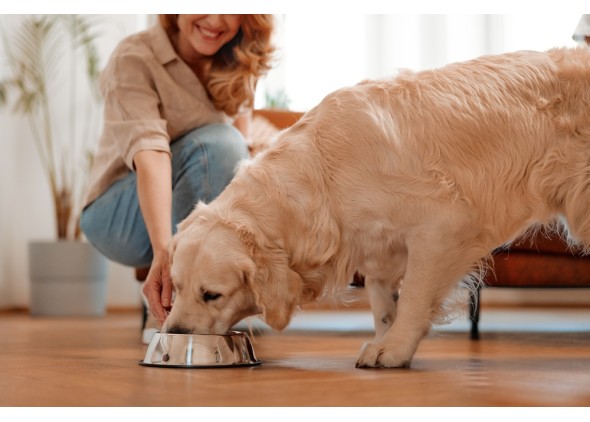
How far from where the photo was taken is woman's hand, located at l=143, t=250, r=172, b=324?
2354 millimetres

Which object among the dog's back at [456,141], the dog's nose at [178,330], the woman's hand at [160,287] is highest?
the dog's back at [456,141]

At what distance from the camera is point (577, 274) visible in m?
3.25

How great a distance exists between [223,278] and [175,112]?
108 centimetres

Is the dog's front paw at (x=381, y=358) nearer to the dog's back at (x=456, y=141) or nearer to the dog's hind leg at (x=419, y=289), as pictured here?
the dog's hind leg at (x=419, y=289)

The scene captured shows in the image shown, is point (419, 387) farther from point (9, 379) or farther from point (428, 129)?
point (9, 379)

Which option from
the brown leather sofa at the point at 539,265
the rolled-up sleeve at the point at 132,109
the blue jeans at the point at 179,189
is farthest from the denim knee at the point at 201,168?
the brown leather sofa at the point at 539,265

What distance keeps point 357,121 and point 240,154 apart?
2.81ft

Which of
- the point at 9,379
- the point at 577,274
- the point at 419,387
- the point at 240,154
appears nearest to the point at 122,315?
the point at 240,154

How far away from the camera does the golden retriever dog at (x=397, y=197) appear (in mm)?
2160

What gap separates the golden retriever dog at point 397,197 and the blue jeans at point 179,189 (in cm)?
65

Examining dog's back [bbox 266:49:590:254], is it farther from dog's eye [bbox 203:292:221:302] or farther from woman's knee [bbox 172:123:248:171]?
woman's knee [bbox 172:123:248:171]

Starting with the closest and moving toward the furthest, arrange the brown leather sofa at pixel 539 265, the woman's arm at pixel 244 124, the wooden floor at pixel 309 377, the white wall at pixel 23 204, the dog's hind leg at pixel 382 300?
the wooden floor at pixel 309 377 < the dog's hind leg at pixel 382 300 < the brown leather sofa at pixel 539 265 < the woman's arm at pixel 244 124 < the white wall at pixel 23 204

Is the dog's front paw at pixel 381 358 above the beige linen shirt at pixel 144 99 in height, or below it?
below

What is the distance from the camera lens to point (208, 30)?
2990 millimetres
